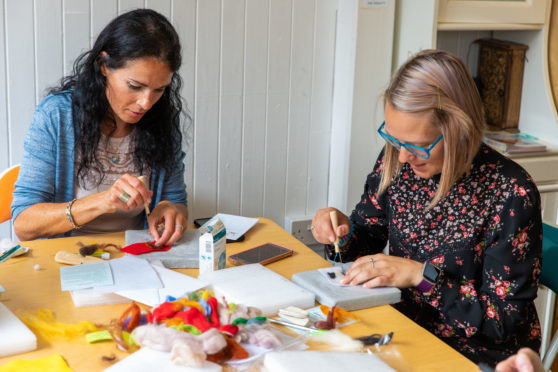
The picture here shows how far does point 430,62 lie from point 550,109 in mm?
1606

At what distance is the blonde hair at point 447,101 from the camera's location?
57.9 inches

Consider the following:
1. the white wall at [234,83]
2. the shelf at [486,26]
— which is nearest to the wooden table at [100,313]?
the white wall at [234,83]

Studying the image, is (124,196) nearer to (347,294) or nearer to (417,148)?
(347,294)

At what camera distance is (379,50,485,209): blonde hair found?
1472 mm

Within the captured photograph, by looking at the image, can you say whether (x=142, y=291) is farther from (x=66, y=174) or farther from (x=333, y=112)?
(x=333, y=112)

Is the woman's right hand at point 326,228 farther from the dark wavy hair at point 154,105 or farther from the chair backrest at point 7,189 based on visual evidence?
the chair backrest at point 7,189

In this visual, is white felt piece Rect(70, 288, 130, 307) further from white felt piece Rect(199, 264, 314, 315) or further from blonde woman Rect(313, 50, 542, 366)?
blonde woman Rect(313, 50, 542, 366)

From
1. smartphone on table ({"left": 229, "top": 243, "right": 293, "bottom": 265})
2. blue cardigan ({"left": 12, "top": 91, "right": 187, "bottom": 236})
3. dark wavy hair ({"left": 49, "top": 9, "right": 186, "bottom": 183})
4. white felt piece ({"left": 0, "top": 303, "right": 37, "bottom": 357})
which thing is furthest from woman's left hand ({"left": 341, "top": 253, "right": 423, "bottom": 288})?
blue cardigan ({"left": 12, "top": 91, "right": 187, "bottom": 236})

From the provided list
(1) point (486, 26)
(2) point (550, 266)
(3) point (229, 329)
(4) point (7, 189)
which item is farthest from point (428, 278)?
(1) point (486, 26)

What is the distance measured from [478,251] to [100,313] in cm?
91

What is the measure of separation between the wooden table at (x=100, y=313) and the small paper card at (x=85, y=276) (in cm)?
3

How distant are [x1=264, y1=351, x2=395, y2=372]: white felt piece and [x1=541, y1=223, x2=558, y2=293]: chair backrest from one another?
732 mm

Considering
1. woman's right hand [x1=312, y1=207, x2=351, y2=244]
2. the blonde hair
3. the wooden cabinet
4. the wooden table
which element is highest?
the wooden cabinet

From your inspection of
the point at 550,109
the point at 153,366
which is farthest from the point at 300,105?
the point at 153,366
